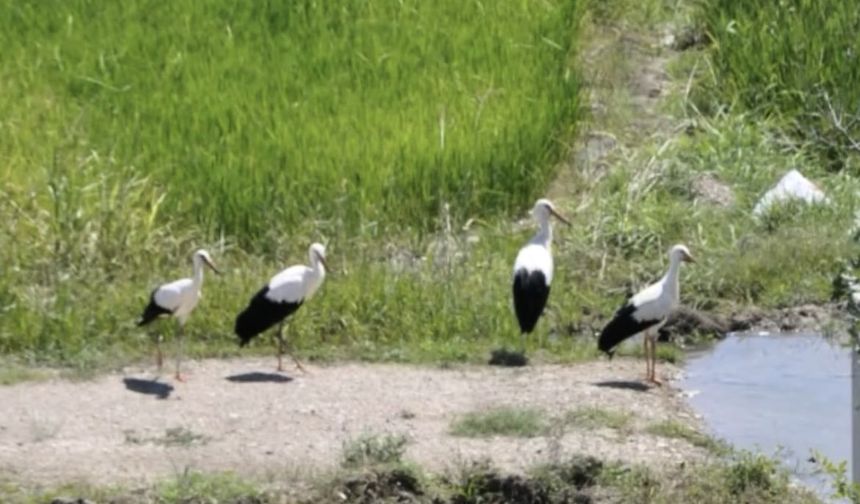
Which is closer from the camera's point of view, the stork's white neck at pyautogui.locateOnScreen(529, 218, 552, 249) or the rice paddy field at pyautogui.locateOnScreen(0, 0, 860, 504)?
the rice paddy field at pyautogui.locateOnScreen(0, 0, 860, 504)

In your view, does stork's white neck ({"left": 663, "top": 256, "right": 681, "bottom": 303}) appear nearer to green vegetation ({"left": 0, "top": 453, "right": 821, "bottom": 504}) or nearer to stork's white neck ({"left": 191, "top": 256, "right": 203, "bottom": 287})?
green vegetation ({"left": 0, "top": 453, "right": 821, "bottom": 504})

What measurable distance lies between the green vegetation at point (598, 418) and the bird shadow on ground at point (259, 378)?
4.98 feet

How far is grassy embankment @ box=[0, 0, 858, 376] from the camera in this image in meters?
11.2

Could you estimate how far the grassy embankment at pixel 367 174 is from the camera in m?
11.2

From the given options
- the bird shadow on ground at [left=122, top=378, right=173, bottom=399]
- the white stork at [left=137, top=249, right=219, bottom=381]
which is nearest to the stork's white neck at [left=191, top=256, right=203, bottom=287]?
the white stork at [left=137, top=249, right=219, bottom=381]

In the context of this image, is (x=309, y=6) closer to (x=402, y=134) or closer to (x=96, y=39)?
(x=96, y=39)

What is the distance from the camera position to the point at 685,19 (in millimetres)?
16391

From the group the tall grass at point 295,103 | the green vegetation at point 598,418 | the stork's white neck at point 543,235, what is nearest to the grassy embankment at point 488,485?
the green vegetation at point 598,418

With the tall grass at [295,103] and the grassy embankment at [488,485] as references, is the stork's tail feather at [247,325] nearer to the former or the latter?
the tall grass at [295,103]

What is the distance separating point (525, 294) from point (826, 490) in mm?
2315

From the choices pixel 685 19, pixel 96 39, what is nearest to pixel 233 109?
pixel 96 39

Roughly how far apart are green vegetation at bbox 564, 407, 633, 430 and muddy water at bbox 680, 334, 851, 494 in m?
0.41

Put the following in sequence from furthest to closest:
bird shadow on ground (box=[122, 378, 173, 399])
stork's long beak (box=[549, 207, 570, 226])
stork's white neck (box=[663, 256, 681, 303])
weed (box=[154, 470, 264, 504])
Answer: stork's long beak (box=[549, 207, 570, 226]), stork's white neck (box=[663, 256, 681, 303]), bird shadow on ground (box=[122, 378, 173, 399]), weed (box=[154, 470, 264, 504])

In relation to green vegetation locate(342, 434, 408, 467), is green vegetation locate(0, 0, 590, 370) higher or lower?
higher
